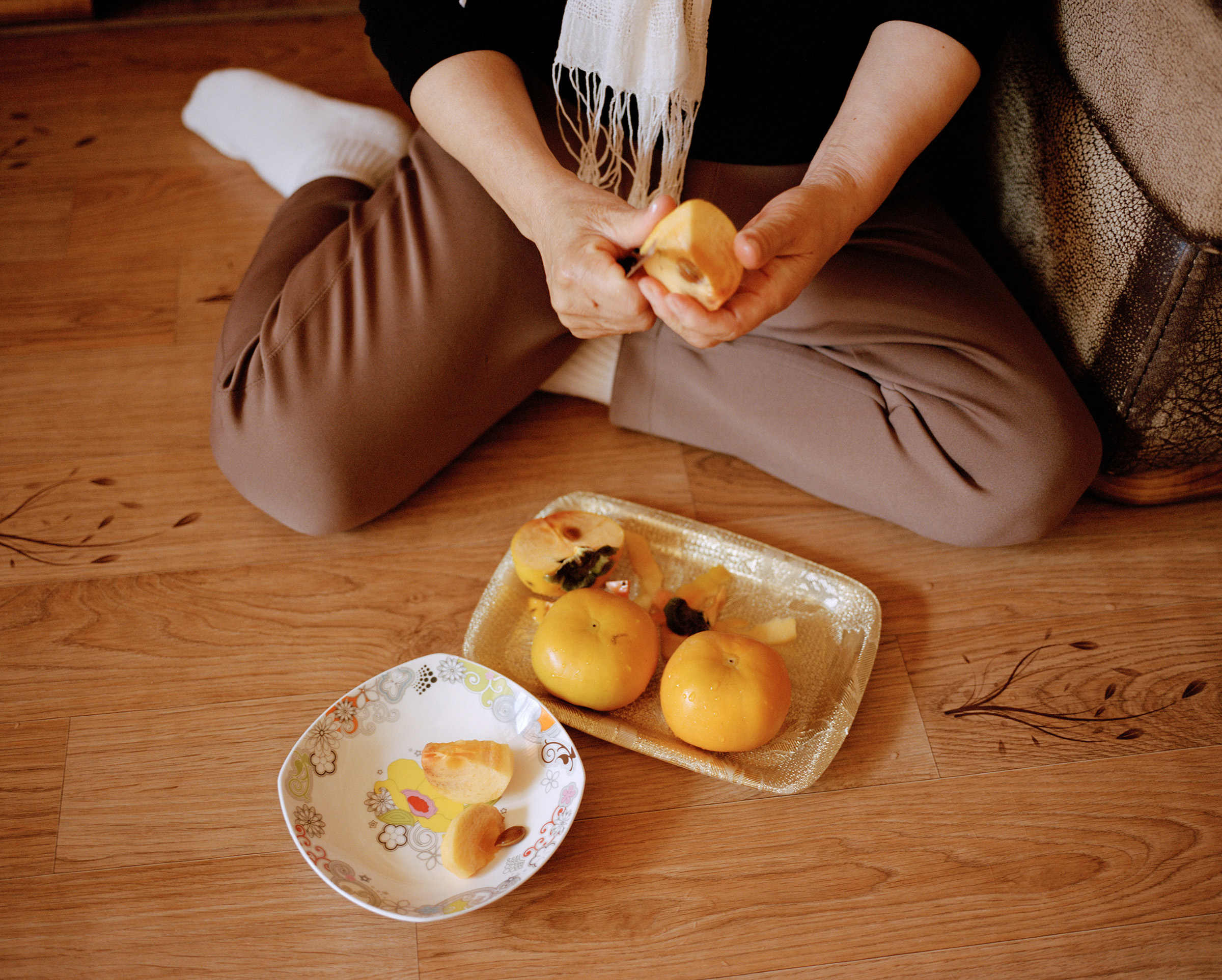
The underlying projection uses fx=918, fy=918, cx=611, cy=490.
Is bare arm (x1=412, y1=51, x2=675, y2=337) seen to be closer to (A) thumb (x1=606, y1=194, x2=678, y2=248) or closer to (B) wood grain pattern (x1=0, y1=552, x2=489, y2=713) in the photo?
(A) thumb (x1=606, y1=194, x2=678, y2=248)

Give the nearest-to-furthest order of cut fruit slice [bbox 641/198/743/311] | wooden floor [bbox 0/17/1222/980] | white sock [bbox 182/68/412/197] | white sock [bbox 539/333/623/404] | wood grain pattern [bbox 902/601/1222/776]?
cut fruit slice [bbox 641/198/743/311] < wooden floor [bbox 0/17/1222/980] < wood grain pattern [bbox 902/601/1222/776] < white sock [bbox 539/333/623/404] < white sock [bbox 182/68/412/197]

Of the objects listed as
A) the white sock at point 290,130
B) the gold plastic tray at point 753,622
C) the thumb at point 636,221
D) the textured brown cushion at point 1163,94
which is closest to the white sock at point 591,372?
the gold plastic tray at point 753,622

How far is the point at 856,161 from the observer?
29.4 inches

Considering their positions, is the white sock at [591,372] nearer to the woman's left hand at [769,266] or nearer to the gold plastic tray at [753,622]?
the gold plastic tray at [753,622]

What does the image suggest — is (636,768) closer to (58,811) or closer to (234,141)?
(58,811)

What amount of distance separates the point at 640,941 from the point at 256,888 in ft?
0.96

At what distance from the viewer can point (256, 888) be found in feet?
2.29

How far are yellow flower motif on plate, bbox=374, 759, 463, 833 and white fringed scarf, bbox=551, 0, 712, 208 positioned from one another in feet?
1.77

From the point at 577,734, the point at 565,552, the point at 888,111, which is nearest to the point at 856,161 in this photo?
the point at 888,111

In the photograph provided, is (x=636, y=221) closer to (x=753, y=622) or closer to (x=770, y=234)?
(x=770, y=234)

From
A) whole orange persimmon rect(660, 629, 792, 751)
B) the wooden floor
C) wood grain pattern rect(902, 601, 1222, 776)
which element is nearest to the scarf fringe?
the wooden floor

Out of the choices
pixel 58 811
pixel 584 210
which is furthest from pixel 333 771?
pixel 584 210

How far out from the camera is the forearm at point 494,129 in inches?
29.8

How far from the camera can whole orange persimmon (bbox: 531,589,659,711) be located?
71cm
